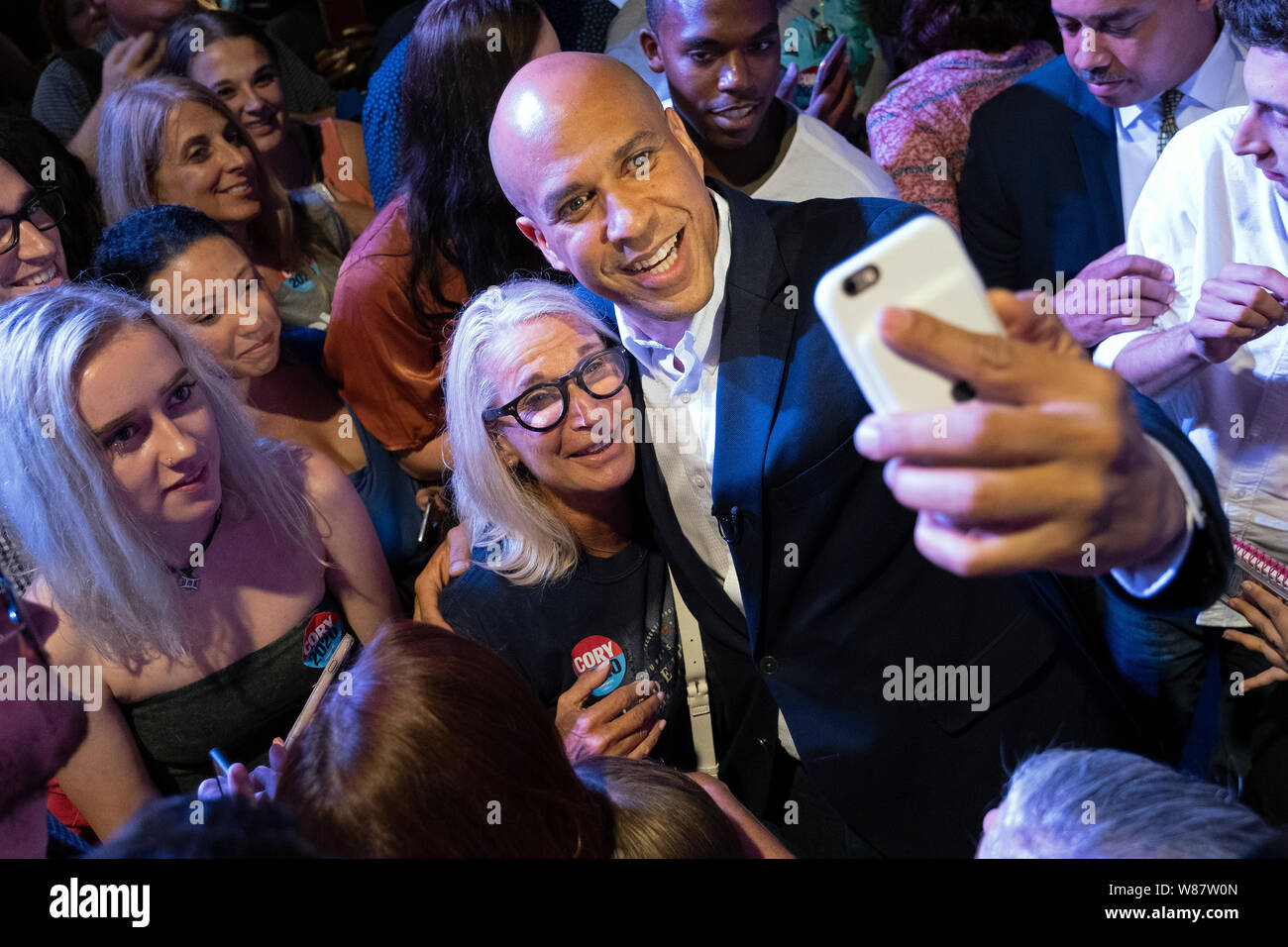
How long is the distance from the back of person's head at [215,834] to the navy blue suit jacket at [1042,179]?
→ 213cm

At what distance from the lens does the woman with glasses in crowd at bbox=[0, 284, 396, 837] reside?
1.81 metres

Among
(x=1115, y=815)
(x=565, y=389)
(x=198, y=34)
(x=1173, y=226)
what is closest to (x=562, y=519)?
(x=565, y=389)

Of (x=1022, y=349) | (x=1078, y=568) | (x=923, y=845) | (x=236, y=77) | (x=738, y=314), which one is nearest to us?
(x=1022, y=349)

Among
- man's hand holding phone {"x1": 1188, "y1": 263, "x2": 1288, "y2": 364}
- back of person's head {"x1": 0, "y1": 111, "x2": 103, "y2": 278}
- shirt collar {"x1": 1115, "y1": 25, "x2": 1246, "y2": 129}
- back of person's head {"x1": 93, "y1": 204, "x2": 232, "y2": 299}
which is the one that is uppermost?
shirt collar {"x1": 1115, "y1": 25, "x2": 1246, "y2": 129}

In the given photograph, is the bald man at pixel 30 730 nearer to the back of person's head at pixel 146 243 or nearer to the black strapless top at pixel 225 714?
the black strapless top at pixel 225 714

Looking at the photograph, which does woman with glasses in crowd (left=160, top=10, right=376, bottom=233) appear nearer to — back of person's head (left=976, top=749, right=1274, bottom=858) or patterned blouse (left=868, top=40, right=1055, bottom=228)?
patterned blouse (left=868, top=40, right=1055, bottom=228)

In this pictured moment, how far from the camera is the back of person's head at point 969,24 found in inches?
110

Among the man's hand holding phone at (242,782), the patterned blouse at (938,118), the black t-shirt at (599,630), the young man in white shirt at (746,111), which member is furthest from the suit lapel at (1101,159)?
the man's hand holding phone at (242,782)

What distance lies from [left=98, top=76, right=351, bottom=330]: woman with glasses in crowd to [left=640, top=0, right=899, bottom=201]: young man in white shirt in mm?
1175

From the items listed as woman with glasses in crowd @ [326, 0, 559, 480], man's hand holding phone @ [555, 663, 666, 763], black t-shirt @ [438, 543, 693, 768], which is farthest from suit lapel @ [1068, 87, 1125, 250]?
man's hand holding phone @ [555, 663, 666, 763]
